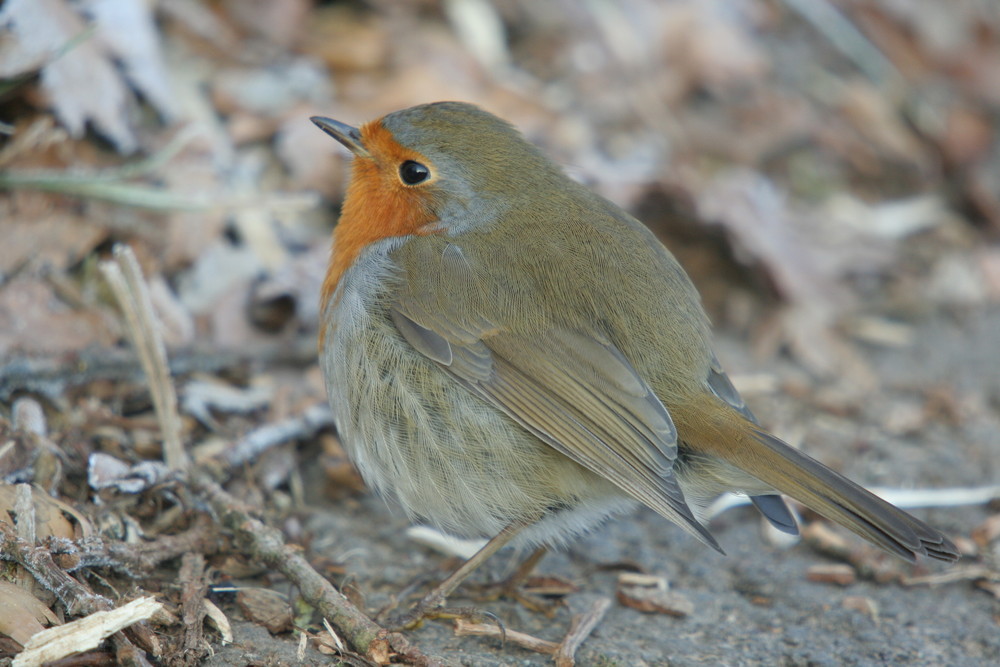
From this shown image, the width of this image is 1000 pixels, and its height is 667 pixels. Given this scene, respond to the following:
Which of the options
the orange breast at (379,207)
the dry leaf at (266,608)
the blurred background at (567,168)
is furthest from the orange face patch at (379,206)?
the dry leaf at (266,608)

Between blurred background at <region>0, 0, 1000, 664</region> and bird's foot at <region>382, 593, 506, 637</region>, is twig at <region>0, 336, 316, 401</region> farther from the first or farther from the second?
bird's foot at <region>382, 593, 506, 637</region>

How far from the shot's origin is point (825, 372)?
4.63 meters

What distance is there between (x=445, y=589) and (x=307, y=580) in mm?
452

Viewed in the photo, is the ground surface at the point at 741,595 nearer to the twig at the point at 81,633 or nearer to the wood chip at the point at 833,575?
the wood chip at the point at 833,575

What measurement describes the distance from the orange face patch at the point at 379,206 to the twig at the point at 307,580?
0.79 meters

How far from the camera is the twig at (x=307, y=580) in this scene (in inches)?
100

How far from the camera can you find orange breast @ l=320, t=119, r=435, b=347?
3.33m

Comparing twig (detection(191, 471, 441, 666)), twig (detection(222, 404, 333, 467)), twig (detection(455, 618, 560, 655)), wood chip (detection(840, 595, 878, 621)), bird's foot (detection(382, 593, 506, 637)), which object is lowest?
bird's foot (detection(382, 593, 506, 637))

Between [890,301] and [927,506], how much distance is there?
1794mm

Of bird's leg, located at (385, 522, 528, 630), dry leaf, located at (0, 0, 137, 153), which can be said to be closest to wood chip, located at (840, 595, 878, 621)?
bird's leg, located at (385, 522, 528, 630)

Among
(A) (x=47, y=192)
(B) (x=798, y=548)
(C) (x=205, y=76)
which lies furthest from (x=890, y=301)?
(A) (x=47, y=192)

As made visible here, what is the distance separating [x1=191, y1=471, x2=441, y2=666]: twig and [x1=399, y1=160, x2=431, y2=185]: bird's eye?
118cm

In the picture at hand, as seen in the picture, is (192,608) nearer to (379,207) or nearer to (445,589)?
(445,589)

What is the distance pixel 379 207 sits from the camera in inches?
132
